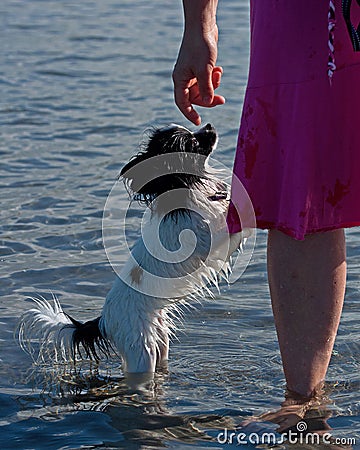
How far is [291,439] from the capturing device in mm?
3021

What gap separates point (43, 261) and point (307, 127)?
2.43m

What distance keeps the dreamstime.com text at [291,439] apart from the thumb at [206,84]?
42.8 inches

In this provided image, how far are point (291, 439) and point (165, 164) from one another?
1.10 meters

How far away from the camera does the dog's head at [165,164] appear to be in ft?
11.6

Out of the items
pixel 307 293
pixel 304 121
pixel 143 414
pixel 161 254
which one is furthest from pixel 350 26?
pixel 143 414

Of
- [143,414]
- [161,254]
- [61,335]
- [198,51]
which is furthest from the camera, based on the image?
[61,335]

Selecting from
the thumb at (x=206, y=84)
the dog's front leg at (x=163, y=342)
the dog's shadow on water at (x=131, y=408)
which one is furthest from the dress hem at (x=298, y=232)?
the dog's front leg at (x=163, y=342)

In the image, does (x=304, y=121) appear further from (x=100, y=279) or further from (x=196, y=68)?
(x=100, y=279)

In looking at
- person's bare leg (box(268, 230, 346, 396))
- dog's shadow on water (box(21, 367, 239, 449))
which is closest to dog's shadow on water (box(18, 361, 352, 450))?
dog's shadow on water (box(21, 367, 239, 449))

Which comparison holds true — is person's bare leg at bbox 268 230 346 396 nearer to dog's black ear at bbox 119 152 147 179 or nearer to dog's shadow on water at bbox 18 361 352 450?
dog's shadow on water at bbox 18 361 352 450

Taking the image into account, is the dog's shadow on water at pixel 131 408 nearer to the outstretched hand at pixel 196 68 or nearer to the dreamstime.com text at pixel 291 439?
the dreamstime.com text at pixel 291 439

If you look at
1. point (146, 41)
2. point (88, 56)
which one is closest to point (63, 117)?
point (88, 56)

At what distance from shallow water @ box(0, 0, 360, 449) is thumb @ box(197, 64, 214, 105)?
108 centimetres

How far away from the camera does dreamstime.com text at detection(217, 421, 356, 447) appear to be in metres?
3.02
